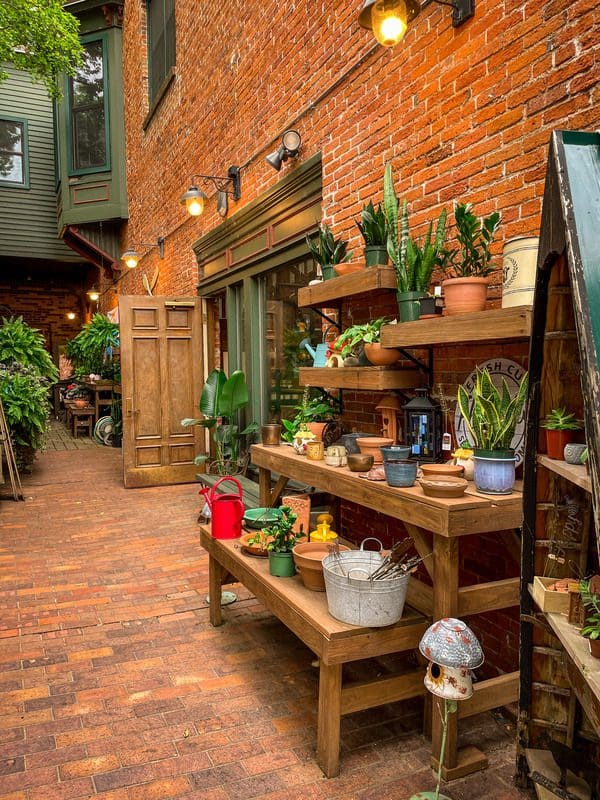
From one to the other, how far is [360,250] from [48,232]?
1371 cm

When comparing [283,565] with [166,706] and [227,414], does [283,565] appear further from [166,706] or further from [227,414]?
[227,414]

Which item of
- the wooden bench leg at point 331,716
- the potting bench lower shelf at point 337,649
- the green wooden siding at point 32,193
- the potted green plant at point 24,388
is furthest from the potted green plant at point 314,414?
the green wooden siding at point 32,193

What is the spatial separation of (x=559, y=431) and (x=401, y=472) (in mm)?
809

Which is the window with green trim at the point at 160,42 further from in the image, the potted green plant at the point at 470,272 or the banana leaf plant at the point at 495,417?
the banana leaf plant at the point at 495,417

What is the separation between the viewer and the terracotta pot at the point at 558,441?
1.91 m

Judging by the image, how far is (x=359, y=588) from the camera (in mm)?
2359

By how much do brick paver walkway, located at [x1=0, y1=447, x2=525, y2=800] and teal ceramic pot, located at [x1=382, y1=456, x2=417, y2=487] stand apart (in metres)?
1.11

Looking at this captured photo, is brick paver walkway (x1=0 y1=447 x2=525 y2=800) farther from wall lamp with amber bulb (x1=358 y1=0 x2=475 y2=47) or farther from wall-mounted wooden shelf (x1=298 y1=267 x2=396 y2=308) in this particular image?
wall lamp with amber bulb (x1=358 y1=0 x2=475 y2=47)

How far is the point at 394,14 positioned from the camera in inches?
116

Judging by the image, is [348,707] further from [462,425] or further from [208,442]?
[208,442]

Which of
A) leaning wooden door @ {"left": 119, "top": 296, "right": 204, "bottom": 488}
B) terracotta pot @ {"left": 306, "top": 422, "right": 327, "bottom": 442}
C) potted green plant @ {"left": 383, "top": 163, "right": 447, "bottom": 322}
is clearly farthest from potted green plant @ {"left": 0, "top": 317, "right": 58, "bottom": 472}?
potted green plant @ {"left": 383, "top": 163, "right": 447, "bottom": 322}

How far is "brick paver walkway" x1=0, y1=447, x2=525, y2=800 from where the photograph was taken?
2.31m

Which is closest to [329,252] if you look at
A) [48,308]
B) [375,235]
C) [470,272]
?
[375,235]

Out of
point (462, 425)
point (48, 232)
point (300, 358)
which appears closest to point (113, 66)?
point (48, 232)
